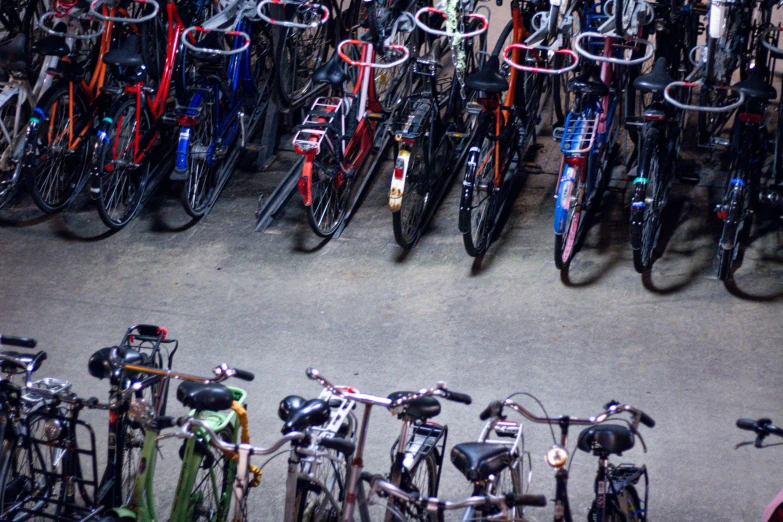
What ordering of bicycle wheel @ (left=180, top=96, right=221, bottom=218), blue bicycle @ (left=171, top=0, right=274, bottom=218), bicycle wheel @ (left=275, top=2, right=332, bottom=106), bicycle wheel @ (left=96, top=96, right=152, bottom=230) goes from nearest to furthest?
bicycle wheel @ (left=96, top=96, right=152, bottom=230) → blue bicycle @ (left=171, top=0, right=274, bottom=218) → bicycle wheel @ (left=180, top=96, right=221, bottom=218) → bicycle wheel @ (left=275, top=2, right=332, bottom=106)

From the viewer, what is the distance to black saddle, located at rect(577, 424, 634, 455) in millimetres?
3143

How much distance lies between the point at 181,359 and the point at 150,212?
1597 millimetres

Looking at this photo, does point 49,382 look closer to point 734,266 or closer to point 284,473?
point 284,473

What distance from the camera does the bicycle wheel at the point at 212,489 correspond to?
11.7ft

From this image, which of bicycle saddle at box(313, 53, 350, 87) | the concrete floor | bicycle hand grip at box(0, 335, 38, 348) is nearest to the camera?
bicycle hand grip at box(0, 335, 38, 348)

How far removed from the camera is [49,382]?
3.58 meters

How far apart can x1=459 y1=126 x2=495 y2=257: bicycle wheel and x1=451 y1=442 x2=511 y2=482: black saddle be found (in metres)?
2.28

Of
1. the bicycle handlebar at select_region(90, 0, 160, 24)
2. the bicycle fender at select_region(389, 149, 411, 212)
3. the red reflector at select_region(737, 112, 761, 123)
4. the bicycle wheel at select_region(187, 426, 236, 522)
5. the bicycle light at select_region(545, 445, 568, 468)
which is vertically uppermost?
the bicycle handlebar at select_region(90, 0, 160, 24)

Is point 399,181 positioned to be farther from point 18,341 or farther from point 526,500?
point 526,500

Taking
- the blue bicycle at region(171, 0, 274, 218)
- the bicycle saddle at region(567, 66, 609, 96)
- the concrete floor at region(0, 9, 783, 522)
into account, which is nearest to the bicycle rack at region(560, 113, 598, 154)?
the bicycle saddle at region(567, 66, 609, 96)

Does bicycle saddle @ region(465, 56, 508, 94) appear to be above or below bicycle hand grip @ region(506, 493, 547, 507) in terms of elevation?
above

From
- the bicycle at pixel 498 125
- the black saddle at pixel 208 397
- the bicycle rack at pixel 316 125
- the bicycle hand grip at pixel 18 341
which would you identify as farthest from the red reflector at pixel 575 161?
the bicycle hand grip at pixel 18 341

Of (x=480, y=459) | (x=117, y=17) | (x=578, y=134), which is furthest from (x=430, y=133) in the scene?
(x=480, y=459)

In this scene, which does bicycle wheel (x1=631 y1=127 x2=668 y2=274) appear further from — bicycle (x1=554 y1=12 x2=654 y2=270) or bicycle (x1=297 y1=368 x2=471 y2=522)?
bicycle (x1=297 y1=368 x2=471 y2=522)
